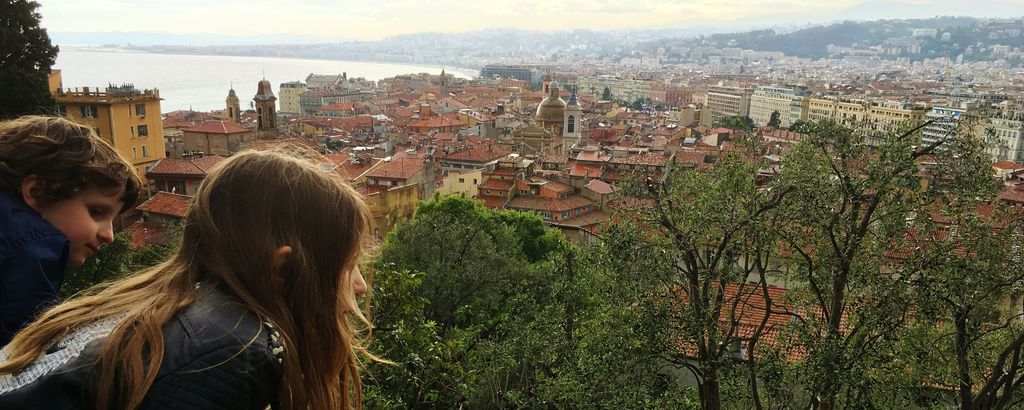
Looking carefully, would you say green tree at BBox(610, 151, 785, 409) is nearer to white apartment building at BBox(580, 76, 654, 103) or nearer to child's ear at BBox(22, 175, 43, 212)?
child's ear at BBox(22, 175, 43, 212)

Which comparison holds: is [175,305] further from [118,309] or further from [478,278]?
[478,278]

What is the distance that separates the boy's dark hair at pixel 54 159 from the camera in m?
1.44

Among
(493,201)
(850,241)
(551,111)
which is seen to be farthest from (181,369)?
Result: (551,111)

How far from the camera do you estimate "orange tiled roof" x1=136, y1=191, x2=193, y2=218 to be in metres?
14.8

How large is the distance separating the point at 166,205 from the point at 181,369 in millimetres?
15578

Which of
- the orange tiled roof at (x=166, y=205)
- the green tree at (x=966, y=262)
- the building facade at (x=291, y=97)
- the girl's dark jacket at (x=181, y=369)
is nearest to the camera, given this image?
the girl's dark jacket at (x=181, y=369)

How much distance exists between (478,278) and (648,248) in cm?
590

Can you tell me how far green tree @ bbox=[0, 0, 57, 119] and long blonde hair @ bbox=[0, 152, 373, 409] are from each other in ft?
43.7

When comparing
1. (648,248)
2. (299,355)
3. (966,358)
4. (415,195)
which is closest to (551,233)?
(415,195)

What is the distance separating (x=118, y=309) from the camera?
3.84 ft

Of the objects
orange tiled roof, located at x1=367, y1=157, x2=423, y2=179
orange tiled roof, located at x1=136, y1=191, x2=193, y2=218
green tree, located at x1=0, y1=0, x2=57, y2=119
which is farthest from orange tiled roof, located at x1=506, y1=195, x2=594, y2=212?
green tree, located at x1=0, y1=0, x2=57, y2=119

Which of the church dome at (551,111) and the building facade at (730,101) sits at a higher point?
the church dome at (551,111)

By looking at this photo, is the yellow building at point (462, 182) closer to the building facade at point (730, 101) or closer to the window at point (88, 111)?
the window at point (88, 111)

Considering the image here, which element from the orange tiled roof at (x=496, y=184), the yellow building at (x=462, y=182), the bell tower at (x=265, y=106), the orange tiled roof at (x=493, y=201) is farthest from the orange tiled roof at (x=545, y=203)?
the bell tower at (x=265, y=106)
